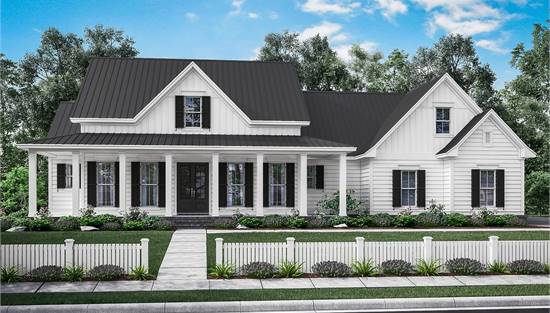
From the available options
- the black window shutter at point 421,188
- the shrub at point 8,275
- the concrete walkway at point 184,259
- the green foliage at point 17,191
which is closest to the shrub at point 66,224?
the concrete walkway at point 184,259

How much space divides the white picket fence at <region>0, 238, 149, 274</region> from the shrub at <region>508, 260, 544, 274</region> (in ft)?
30.7

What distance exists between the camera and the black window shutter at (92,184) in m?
29.6

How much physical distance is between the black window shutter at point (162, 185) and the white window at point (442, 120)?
522 inches

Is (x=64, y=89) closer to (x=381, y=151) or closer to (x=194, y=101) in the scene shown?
(x=194, y=101)

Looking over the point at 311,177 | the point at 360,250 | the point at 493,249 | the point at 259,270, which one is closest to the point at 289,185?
the point at 311,177

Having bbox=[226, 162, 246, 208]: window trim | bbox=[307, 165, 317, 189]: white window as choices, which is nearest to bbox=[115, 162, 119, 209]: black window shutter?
bbox=[226, 162, 246, 208]: window trim

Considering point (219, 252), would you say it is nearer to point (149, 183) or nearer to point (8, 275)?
point (8, 275)

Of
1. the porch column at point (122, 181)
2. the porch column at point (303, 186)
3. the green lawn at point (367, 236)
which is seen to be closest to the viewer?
the green lawn at point (367, 236)

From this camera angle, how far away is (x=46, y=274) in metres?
15.6

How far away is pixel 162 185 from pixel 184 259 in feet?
37.9

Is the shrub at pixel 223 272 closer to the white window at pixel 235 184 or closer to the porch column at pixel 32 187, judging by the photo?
the porch column at pixel 32 187

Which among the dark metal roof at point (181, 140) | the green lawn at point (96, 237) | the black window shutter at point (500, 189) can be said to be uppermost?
the dark metal roof at point (181, 140)

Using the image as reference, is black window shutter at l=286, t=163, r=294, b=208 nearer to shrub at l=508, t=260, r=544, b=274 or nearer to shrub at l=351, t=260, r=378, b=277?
shrub at l=351, t=260, r=378, b=277

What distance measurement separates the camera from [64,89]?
42188 mm
